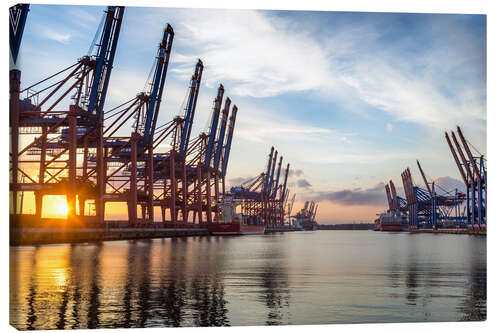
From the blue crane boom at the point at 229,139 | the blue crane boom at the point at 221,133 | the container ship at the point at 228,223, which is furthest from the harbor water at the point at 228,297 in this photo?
the blue crane boom at the point at 229,139

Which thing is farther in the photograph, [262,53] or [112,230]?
→ [112,230]

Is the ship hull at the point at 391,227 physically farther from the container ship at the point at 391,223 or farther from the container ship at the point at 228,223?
the container ship at the point at 228,223

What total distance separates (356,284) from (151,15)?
1000cm

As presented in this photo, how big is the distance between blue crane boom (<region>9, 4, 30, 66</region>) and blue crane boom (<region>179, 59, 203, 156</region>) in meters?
71.9

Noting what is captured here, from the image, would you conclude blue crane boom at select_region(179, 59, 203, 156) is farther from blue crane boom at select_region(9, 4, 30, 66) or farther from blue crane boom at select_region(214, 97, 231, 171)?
blue crane boom at select_region(9, 4, 30, 66)

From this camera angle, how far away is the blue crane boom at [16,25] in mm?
13078

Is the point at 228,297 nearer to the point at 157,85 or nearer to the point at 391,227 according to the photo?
the point at 157,85

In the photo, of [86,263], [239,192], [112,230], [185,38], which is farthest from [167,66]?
[239,192]

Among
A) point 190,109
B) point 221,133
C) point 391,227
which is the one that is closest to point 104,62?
point 190,109

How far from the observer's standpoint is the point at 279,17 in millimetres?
13398

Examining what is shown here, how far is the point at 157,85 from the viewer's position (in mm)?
70688

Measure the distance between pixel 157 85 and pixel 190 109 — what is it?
17498 millimetres
